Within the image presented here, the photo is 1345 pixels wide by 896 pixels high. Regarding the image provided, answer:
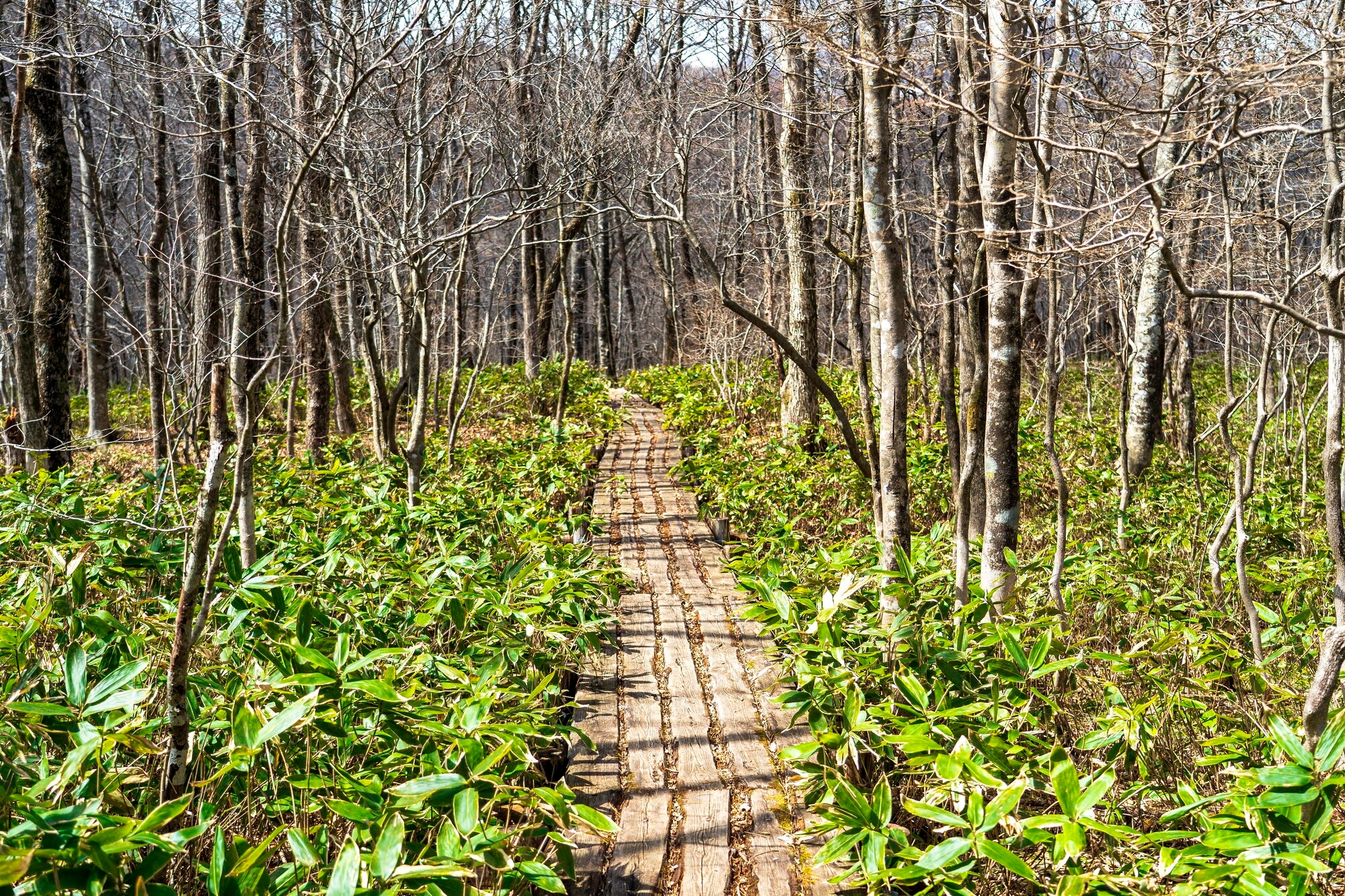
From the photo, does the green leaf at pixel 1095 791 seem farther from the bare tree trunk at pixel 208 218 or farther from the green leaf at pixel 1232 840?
the bare tree trunk at pixel 208 218

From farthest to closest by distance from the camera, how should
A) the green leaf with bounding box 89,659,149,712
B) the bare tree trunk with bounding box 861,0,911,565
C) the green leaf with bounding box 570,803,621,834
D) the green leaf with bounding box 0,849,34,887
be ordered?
the bare tree trunk with bounding box 861,0,911,565, the green leaf with bounding box 570,803,621,834, the green leaf with bounding box 89,659,149,712, the green leaf with bounding box 0,849,34,887

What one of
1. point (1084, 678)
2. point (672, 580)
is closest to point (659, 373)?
point (672, 580)

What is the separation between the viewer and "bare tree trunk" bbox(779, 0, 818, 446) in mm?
8297

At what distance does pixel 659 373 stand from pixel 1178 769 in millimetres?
13732

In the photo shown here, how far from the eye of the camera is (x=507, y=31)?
8.06 m

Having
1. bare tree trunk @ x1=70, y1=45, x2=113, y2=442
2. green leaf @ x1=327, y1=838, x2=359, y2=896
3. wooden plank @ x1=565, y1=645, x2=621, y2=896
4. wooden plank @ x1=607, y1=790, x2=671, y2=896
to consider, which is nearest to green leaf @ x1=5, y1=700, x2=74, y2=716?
green leaf @ x1=327, y1=838, x2=359, y2=896

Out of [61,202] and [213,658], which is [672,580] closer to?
[213,658]

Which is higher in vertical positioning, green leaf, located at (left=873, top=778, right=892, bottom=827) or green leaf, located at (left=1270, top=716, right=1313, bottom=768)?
green leaf, located at (left=1270, top=716, right=1313, bottom=768)

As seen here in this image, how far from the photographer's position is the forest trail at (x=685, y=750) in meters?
2.75

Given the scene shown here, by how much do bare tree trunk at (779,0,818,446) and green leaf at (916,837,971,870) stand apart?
622 centimetres

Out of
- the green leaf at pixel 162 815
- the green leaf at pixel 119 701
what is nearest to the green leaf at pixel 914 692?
the green leaf at pixel 162 815

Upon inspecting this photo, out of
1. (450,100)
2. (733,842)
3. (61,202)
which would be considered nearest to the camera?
(733,842)

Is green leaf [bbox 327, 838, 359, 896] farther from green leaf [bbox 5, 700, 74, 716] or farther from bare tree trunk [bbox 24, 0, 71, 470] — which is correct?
bare tree trunk [bbox 24, 0, 71, 470]

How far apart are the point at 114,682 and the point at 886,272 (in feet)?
10.7
